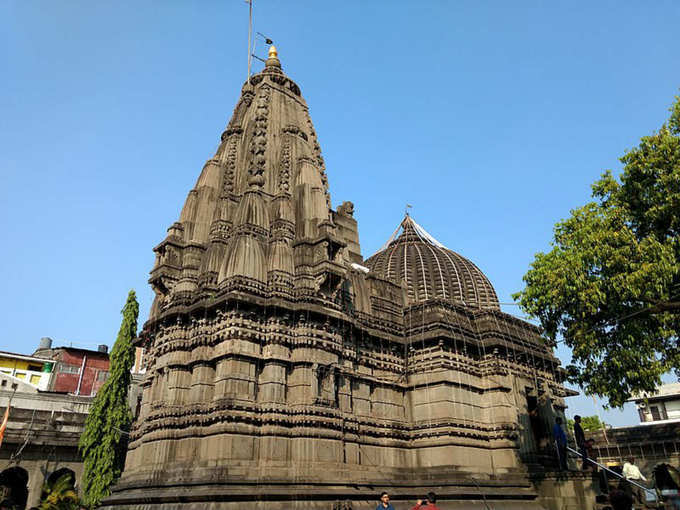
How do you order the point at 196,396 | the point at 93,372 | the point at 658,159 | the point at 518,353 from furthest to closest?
the point at 93,372
the point at 518,353
the point at 196,396
the point at 658,159

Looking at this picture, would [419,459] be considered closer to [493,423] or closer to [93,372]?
[493,423]

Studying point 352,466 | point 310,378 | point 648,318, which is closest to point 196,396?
point 310,378

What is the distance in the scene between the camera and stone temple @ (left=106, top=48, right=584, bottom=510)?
55.0 ft

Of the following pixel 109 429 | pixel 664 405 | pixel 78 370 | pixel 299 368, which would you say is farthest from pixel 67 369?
pixel 664 405

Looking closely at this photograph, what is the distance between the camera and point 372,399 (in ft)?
71.0

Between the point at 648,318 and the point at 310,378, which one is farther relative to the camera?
the point at 310,378

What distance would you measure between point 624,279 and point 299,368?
35.8 ft

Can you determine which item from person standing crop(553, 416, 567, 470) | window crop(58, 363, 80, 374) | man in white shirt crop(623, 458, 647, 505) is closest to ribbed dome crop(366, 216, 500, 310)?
person standing crop(553, 416, 567, 470)

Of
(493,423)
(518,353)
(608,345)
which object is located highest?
(518,353)

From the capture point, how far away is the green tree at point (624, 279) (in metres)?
15.6

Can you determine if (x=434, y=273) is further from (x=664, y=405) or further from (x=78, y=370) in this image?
(x=78, y=370)

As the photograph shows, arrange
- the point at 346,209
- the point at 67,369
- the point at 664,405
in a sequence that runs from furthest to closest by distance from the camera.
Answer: the point at 664,405, the point at 67,369, the point at 346,209

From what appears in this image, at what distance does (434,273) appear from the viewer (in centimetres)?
3064

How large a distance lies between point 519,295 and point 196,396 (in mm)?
11768
